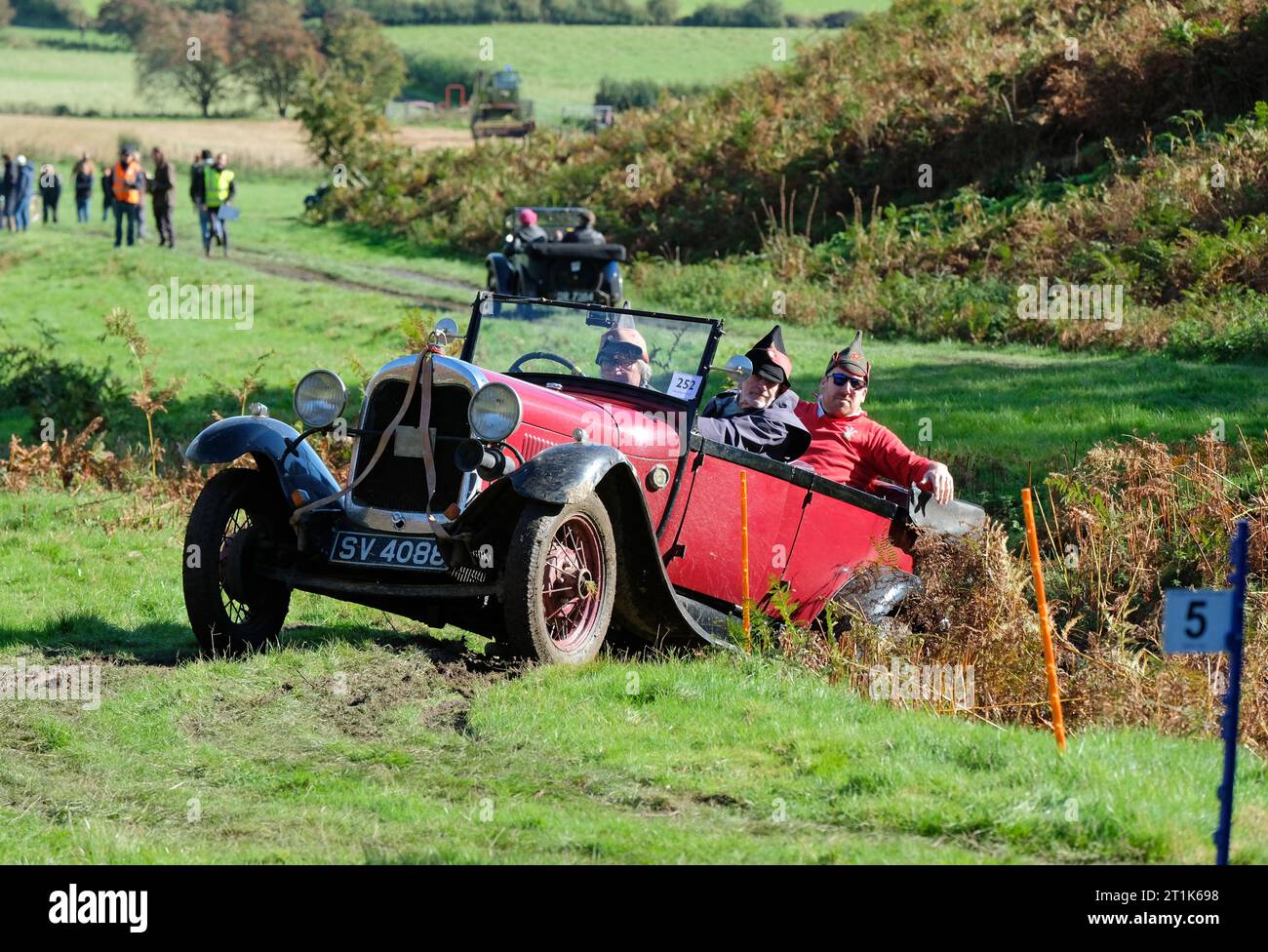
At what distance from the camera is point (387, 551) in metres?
8.29

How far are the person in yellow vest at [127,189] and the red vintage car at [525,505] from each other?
79.0ft

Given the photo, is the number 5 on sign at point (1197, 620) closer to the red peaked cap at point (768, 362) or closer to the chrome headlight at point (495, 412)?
the chrome headlight at point (495, 412)

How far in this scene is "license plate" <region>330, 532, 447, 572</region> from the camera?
819cm

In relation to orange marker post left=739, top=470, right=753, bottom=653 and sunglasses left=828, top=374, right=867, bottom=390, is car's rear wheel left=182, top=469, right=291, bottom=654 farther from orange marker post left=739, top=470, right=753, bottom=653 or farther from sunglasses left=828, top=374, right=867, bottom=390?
sunglasses left=828, top=374, right=867, bottom=390

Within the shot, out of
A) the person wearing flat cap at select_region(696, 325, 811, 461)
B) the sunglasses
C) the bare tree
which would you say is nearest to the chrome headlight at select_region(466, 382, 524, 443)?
the person wearing flat cap at select_region(696, 325, 811, 461)

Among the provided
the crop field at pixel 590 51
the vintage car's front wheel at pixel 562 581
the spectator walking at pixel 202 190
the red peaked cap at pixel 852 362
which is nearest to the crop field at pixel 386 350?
the spectator walking at pixel 202 190

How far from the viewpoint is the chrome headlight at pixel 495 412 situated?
789cm

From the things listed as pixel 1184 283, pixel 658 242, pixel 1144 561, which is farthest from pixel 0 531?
pixel 658 242

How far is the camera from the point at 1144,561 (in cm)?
1062
